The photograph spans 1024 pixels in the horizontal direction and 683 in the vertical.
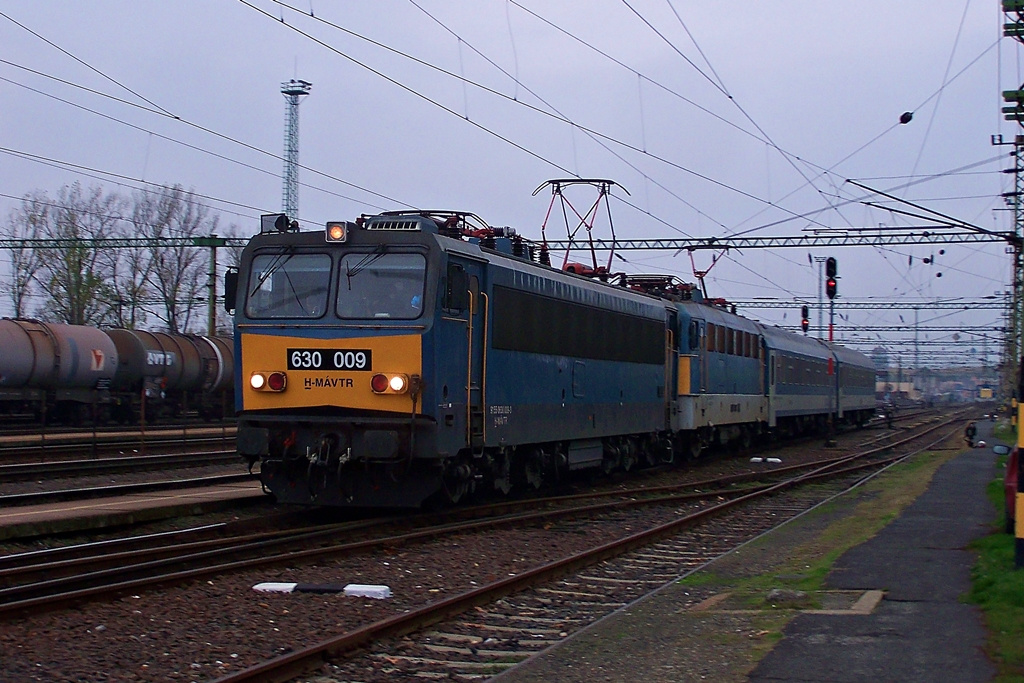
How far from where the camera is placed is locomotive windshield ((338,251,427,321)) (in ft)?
43.0

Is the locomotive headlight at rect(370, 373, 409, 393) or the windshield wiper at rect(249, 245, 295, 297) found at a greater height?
the windshield wiper at rect(249, 245, 295, 297)

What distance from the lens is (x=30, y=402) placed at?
32781mm

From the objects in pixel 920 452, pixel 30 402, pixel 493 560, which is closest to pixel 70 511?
pixel 493 560

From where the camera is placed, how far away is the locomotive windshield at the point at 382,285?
1309 centimetres

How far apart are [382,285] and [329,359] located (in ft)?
3.41

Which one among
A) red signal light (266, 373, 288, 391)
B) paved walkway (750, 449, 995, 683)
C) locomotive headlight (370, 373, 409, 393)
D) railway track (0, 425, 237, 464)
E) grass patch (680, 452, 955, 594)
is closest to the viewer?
paved walkway (750, 449, 995, 683)

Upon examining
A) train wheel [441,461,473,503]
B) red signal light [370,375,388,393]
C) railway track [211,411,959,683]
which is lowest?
railway track [211,411,959,683]

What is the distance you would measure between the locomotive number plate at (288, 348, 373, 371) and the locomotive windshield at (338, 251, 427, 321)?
0.44 m

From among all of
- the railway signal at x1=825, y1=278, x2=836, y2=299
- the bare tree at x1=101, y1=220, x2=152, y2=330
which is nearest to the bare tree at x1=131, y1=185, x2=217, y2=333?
the bare tree at x1=101, y1=220, x2=152, y2=330

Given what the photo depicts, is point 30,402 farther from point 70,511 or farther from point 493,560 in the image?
point 493,560

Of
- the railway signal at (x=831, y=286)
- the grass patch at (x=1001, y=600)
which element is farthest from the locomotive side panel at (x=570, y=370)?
the railway signal at (x=831, y=286)

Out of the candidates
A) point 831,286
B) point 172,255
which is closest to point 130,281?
point 172,255

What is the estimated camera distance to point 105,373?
115ft

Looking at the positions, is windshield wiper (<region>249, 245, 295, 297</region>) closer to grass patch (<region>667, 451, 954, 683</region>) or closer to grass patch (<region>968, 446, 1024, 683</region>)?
grass patch (<region>667, 451, 954, 683</region>)
